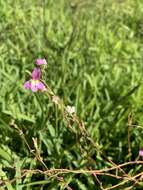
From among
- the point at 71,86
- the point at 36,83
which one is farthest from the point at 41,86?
the point at 71,86

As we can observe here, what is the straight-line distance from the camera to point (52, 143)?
92.9 inches

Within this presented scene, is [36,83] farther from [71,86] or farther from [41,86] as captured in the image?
[71,86]

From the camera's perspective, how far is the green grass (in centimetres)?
Result: 229

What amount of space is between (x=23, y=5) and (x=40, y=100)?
1.55 metres

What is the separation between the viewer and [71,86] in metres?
2.86

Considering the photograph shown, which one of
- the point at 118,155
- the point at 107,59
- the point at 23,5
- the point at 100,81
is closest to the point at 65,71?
the point at 100,81

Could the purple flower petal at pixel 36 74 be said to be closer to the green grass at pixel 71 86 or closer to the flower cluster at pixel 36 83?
the flower cluster at pixel 36 83

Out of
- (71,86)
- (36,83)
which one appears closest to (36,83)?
(36,83)

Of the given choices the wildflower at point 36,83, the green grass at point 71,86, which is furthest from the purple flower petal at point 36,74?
the green grass at point 71,86

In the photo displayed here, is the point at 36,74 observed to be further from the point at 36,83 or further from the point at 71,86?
the point at 71,86

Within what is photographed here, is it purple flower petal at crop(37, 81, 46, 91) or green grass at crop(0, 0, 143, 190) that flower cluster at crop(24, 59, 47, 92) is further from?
green grass at crop(0, 0, 143, 190)

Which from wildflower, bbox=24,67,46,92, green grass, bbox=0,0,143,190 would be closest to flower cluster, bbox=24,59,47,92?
wildflower, bbox=24,67,46,92

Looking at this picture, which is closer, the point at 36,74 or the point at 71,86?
the point at 36,74

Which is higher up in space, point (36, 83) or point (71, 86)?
point (71, 86)
